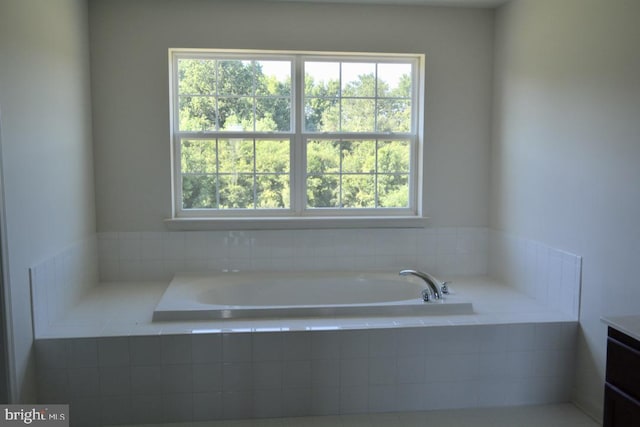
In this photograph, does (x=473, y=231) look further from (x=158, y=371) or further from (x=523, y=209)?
(x=158, y=371)

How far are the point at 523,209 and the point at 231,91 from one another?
2274 millimetres

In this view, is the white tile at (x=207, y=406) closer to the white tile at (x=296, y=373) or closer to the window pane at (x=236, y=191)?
the white tile at (x=296, y=373)

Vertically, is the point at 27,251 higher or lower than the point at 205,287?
higher

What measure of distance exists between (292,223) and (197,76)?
1305 millimetres

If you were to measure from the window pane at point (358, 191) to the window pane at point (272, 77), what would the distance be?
827mm

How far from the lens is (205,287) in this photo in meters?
3.47

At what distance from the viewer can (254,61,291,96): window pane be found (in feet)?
12.4

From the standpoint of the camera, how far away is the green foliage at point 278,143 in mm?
3770

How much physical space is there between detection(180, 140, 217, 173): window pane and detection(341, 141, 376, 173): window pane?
100cm

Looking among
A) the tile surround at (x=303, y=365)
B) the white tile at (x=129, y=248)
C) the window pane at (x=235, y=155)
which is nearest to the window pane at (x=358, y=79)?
the window pane at (x=235, y=155)

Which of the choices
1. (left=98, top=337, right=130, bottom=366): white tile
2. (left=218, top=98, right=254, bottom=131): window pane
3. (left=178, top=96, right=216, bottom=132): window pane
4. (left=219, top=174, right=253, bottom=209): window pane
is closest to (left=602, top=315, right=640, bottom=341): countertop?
(left=98, top=337, right=130, bottom=366): white tile

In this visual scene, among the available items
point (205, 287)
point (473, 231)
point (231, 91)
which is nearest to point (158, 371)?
point (205, 287)

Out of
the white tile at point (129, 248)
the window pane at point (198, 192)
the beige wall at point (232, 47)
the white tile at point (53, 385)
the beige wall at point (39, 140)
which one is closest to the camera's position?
the beige wall at point (39, 140)

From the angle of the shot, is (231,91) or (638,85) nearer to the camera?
(638,85)
